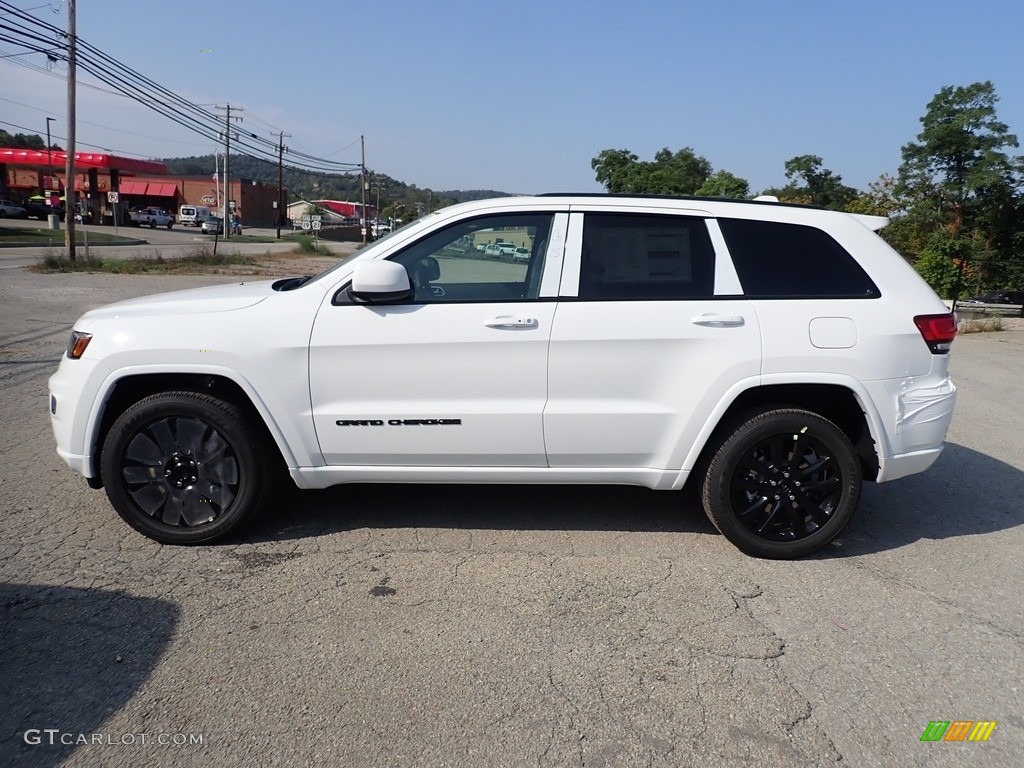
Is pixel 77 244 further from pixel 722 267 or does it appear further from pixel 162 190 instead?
pixel 162 190

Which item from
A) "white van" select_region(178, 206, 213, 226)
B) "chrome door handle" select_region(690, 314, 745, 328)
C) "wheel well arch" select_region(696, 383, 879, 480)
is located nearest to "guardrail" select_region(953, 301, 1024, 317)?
"wheel well arch" select_region(696, 383, 879, 480)

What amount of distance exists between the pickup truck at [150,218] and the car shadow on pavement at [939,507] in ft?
228

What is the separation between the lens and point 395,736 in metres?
2.75

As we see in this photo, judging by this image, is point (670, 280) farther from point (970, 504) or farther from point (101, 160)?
point (101, 160)

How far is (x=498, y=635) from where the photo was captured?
3.43 m

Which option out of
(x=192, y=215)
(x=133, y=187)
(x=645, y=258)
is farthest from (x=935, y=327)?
(x=133, y=187)

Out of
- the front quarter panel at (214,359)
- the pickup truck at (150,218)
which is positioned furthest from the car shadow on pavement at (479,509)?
the pickup truck at (150,218)

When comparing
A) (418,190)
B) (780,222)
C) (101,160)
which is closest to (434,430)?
(780,222)

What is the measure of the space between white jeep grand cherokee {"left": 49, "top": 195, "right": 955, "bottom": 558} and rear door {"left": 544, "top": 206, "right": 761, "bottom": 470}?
0.4 inches

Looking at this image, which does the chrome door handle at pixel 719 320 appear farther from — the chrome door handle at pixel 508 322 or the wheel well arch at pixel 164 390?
the wheel well arch at pixel 164 390

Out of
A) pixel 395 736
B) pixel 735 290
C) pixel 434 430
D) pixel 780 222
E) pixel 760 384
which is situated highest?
pixel 780 222

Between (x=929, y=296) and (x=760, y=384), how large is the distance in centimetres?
110

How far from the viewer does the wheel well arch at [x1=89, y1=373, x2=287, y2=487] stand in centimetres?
420

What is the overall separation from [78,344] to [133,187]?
283 ft
